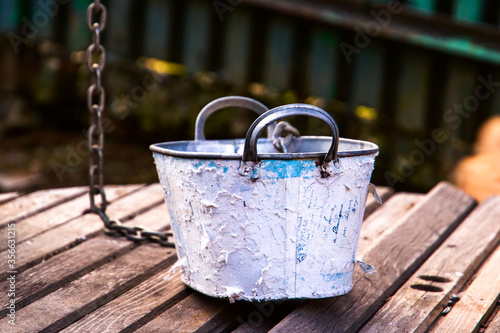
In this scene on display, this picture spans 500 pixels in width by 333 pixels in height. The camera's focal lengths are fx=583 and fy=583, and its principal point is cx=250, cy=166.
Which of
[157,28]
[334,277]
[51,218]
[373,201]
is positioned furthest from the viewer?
[157,28]

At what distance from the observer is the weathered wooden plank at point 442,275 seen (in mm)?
1386

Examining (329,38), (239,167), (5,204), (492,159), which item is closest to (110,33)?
(329,38)

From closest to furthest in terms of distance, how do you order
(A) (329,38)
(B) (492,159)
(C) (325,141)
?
(C) (325,141), (B) (492,159), (A) (329,38)

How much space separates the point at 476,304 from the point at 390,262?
0.98ft

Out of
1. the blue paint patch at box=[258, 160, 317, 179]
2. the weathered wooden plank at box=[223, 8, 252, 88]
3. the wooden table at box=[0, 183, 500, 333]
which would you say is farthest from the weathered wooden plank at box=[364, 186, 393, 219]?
the weathered wooden plank at box=[223, 8, 252, 88]

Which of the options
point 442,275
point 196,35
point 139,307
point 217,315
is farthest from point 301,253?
point 196,35

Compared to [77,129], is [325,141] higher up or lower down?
higher up

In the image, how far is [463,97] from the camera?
3.14 m

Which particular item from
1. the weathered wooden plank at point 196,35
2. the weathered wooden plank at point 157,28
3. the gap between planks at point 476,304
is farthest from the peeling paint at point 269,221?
the weathered wooden plank at point 157,28

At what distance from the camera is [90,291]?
4.95 feet

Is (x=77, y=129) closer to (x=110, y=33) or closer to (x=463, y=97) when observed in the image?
(x=110, y=33)

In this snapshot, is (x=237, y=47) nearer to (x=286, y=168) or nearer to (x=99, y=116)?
(x=99, y=116)

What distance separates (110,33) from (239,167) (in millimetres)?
3096

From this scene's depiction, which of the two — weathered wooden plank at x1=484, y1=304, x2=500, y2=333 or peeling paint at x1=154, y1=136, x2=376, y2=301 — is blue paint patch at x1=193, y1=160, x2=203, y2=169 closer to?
peeling paint at x1=154, y1=136, x2=376, y2=301
